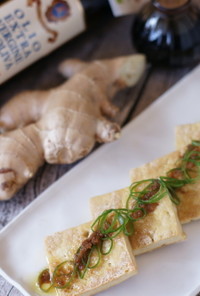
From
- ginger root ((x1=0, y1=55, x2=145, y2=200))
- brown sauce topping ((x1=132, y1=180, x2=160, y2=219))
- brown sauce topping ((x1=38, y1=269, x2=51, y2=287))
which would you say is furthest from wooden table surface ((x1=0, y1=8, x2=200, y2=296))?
brown sauce topping ((x1=132, y1=180, x2=160, y2=219))

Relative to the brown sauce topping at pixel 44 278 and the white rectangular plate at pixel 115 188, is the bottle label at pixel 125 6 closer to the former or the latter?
the white rectangular plate at pixel 115 188

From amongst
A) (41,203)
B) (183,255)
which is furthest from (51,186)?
(183,255)

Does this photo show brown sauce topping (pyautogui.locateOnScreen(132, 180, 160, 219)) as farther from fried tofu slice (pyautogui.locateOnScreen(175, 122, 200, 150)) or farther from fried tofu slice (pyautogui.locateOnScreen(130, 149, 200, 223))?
fried tofu slice (pyautogui.locateOnScreen(175, 122, 200, 150))

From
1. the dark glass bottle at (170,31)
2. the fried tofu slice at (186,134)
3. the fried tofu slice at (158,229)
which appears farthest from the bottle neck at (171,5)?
the fried tofu slice at (158,229)

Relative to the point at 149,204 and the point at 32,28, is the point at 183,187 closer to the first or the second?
the point at 149,204

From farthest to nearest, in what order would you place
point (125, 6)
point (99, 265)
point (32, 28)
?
point (125, 6), point (32, 28), point (99, 265)

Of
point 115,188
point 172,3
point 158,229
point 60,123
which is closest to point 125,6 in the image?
point 172,3
